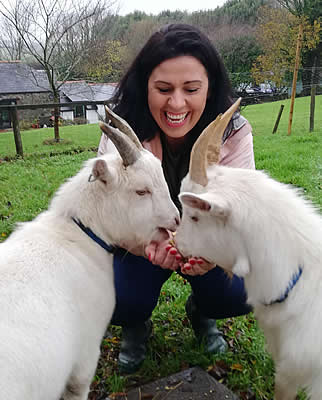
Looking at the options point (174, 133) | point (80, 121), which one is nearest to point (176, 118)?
point (174, 133)

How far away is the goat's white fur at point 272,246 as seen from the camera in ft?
5.82

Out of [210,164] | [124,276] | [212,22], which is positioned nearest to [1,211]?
[124,276]

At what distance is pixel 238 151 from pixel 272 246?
1.11 metres

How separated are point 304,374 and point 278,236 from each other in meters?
0.74

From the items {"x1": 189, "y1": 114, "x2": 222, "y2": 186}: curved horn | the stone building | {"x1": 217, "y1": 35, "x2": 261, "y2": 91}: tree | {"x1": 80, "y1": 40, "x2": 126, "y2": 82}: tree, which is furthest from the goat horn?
{"x1": 217, "y1": 35, "x2": 261, "y2": 91}: tree

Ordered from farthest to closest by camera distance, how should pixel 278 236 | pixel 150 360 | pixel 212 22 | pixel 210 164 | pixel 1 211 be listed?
pixel 212 22
pixel 1 211
pixel 150 360
pixel 210 164
pixel 278 236

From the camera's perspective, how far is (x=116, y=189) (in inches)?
83.3

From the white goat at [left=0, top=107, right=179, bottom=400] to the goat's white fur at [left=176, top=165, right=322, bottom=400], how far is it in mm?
340

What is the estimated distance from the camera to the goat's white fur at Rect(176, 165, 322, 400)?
178cm

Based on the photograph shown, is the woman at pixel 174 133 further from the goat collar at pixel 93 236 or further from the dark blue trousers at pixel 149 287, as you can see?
the goat collar at pixel 93 236

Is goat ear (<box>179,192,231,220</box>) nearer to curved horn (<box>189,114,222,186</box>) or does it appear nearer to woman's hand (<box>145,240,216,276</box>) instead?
curved horn (<box>189,114,222,186</box>)

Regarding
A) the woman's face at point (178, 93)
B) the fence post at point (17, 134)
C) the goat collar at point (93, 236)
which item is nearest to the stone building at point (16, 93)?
the fence post at point (17, 134)

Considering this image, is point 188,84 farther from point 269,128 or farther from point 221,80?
point 269,128

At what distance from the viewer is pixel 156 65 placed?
104 inches
